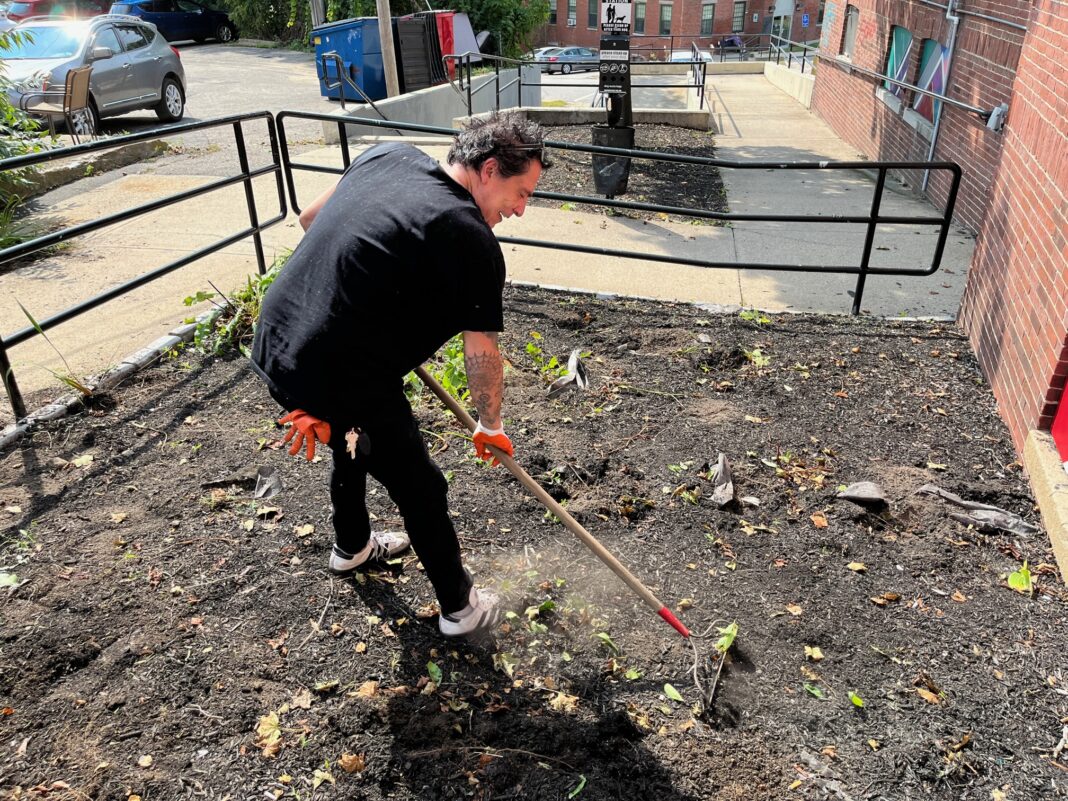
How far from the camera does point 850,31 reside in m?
13.3

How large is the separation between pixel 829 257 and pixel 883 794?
5.48 m

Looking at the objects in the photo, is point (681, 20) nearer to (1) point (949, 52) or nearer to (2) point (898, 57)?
(2) point (898, 57)

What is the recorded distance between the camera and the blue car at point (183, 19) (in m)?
25.8

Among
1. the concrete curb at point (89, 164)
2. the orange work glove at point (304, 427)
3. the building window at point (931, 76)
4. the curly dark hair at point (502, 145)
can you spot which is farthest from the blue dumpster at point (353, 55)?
the orange work glove at point (304, 427)

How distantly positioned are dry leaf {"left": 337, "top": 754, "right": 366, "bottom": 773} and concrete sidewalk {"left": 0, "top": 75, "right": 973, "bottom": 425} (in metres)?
3.09

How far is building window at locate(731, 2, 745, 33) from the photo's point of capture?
4888cm

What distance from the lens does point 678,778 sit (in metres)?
2.38

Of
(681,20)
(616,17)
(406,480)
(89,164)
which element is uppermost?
(616,17)

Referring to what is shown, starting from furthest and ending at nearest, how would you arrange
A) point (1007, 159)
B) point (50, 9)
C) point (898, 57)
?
point (50, 9) < point (898, 57) < point (1007, 159)

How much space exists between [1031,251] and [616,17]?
5897mm

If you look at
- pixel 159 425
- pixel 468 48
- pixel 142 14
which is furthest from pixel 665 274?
pixel 142 14

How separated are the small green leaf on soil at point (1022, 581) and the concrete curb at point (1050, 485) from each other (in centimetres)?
13

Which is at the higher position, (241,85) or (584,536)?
(241,85)

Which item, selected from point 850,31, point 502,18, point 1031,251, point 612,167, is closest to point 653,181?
point 612,167
